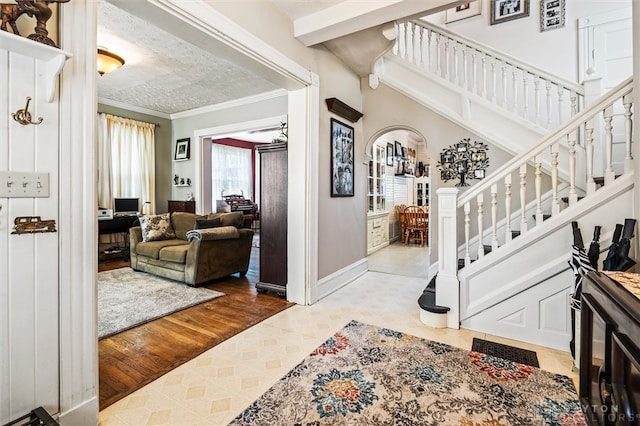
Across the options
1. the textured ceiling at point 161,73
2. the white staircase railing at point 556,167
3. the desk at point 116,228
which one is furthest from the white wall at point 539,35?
the desk at point 116,228

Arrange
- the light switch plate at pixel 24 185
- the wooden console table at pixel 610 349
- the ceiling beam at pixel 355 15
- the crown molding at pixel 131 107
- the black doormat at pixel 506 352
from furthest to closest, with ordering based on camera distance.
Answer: the crown molding at pixel 131 107 < the ceiling beam at pixel 355 15 < the black doormat at pixel 506 352 < the light switch plate at pixel 24 185 < the wooden console table at pixel 610 349

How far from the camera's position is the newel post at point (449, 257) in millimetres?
2592

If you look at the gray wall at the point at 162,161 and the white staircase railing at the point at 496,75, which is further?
the gray wall at the point at 162,161

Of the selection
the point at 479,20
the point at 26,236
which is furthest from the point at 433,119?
the point at 26,236

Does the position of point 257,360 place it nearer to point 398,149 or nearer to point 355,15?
point 355,15

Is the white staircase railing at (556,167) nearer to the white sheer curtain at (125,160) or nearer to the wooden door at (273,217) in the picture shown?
the wooden door at (273,217)

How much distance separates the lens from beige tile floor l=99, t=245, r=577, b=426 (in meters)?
1.60

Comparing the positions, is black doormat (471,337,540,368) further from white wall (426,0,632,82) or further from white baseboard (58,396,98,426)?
white wall (426,0,632,82)

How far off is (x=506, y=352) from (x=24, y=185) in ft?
9.92

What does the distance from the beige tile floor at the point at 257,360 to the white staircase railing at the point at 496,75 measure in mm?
2669

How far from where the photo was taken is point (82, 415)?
1.44 metres

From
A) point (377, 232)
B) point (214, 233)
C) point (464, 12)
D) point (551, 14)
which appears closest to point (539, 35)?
point (551, 14)

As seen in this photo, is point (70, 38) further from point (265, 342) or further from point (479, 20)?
point (479, 20)

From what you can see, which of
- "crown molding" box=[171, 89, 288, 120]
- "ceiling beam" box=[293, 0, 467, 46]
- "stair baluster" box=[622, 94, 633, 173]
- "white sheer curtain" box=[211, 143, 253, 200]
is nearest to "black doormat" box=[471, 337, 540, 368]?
"stair baluster" box=[622, 94, 633, 173]
